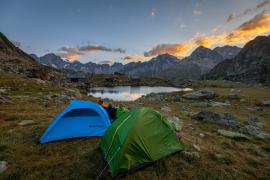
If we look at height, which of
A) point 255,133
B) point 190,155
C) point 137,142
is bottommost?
point 255,133

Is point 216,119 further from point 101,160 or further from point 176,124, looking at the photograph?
point 101,160

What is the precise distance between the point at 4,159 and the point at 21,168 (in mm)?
1446

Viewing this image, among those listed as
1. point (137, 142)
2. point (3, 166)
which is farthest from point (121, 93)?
point (137, 142)

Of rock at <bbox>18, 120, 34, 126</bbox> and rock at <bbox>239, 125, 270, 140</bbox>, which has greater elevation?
rock at <bbox>18, 120, 34, 126</bbox>

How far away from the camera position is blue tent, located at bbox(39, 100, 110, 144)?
10.9 m

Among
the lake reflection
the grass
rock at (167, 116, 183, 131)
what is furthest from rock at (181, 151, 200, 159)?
the lake reflection

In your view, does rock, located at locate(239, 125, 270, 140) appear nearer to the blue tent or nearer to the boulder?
the boulder

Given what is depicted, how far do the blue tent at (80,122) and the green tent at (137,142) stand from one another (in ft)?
6.45

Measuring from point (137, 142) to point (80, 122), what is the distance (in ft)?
15.8

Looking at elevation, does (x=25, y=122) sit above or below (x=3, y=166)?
above

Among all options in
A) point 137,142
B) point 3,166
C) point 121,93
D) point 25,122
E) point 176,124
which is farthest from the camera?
point 121,93

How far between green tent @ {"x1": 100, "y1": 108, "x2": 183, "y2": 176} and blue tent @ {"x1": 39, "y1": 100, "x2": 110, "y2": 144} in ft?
6.45

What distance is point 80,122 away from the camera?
1138cm

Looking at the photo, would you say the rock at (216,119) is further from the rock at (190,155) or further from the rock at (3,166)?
the rock at (3,166)
